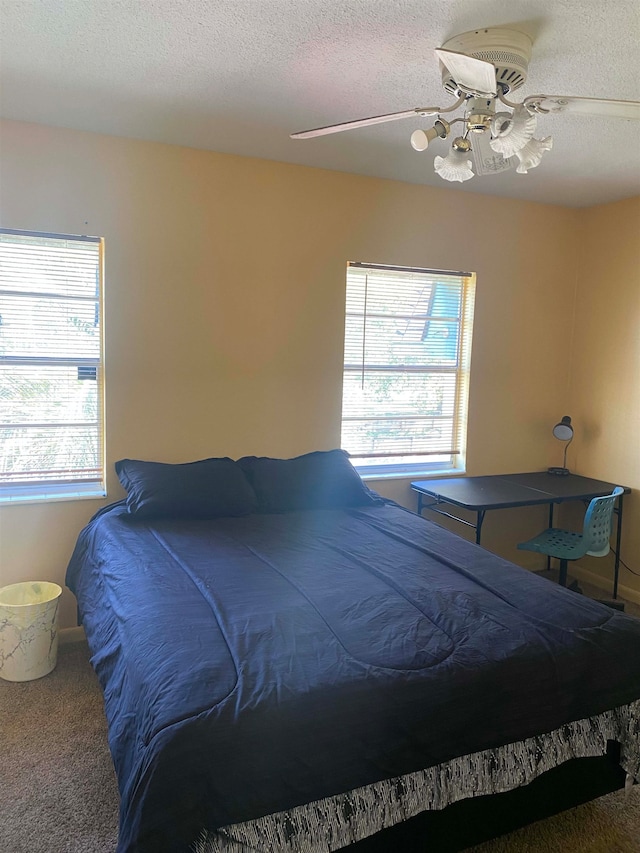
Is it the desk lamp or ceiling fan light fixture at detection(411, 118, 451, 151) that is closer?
ceiling fan light fixture at detection(411, 118, 451, 151)

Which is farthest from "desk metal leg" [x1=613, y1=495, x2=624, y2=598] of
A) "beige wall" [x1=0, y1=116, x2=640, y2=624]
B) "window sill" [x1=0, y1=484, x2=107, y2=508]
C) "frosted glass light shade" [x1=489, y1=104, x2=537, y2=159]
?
"window sill" [x1=0, y1=484, x2=107, y2=508]

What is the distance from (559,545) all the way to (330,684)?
246cm

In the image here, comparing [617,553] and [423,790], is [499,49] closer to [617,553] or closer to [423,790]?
[423,790]

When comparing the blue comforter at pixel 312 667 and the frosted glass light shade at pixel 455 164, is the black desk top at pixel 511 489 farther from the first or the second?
the frosted glass light shade at pixel 455 164

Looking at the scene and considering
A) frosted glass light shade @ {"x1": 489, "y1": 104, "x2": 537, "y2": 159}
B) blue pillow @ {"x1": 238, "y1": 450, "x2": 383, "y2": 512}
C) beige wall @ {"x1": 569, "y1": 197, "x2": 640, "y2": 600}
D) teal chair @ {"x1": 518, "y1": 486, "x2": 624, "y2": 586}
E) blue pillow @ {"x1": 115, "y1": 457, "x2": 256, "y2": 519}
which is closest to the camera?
frosted glass light shade @ {"x1": 489, "y1": 104, "x2": 537, "y2": 159}

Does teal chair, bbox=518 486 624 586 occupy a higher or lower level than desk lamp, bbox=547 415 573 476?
lower

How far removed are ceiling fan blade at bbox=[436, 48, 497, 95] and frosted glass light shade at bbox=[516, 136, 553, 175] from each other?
23cm

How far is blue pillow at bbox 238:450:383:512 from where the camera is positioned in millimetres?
3230

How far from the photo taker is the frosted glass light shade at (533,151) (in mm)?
1975

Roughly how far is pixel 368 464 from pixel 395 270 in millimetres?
1232

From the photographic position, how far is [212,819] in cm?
136

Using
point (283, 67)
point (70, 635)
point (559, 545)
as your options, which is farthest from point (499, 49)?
point (70, 635)

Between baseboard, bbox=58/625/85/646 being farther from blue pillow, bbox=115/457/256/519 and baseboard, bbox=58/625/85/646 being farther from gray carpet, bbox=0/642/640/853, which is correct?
blue pillow, bbox=115/457/256/519

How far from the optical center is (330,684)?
5.12ft
